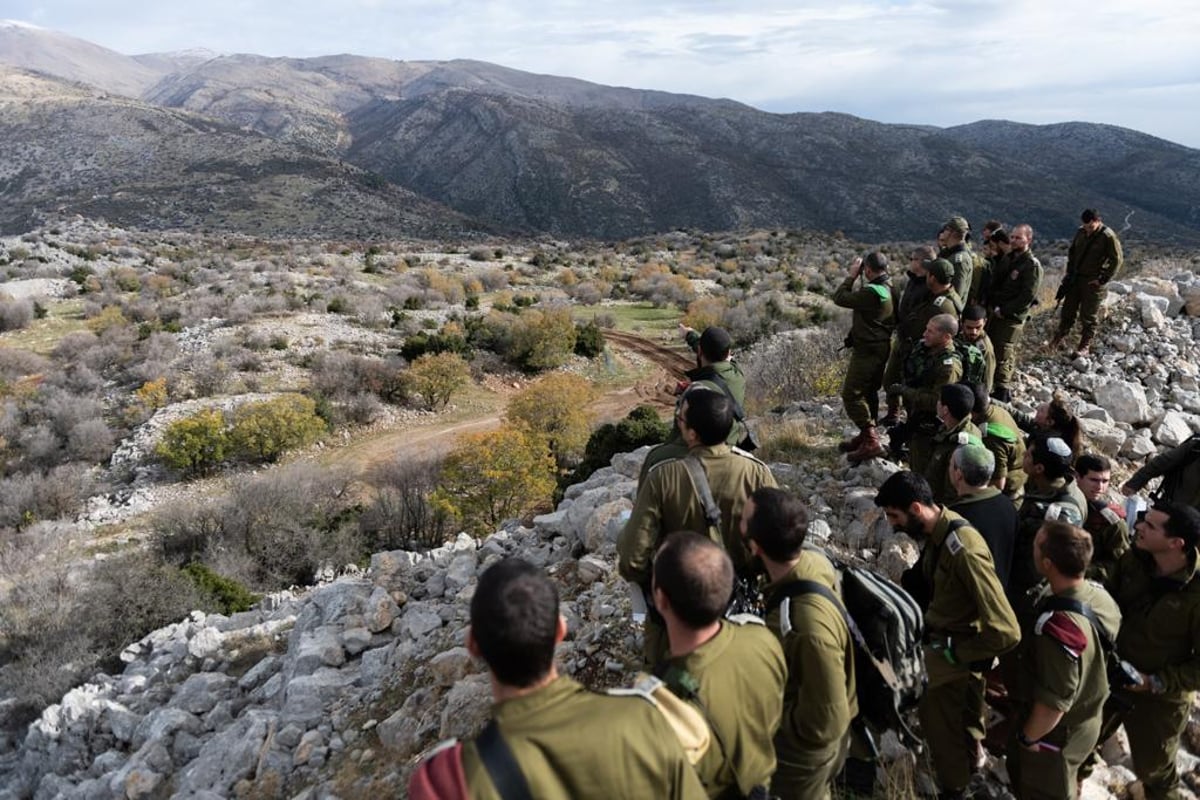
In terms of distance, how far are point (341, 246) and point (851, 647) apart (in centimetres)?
4694

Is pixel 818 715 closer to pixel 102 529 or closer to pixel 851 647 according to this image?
pixel 851 647

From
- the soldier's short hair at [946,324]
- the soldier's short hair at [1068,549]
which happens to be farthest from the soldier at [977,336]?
the soldier's short hair at [1068,549]

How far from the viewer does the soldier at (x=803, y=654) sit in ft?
8.00

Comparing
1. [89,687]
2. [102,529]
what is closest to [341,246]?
[102,529]

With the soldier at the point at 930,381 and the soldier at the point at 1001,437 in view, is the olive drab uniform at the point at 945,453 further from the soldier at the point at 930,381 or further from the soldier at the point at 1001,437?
the soldier at the point at 930,381

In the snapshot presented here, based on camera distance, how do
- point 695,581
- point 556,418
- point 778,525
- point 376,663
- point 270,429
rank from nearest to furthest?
point 695,581 → point 778,525 → point 376,663 → point 270,429 → point 556,418

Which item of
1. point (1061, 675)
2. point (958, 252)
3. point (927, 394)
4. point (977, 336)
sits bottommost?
point (1061, 675)

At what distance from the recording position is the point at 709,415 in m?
3.15

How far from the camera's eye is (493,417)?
19.1m

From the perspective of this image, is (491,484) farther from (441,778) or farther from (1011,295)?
(441,778)

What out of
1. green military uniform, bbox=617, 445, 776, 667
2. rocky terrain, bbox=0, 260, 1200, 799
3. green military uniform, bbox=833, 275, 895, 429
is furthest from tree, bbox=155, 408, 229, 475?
green military uniform, bbox=617, 445, 776, 667

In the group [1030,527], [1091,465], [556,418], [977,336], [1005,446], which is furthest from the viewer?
[556,418]

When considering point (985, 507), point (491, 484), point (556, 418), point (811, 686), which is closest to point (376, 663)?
point (811, 686)

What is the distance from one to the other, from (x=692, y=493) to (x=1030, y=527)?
1959 millimetres
